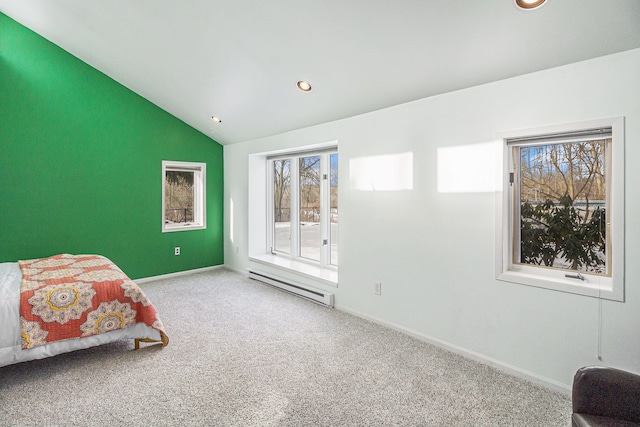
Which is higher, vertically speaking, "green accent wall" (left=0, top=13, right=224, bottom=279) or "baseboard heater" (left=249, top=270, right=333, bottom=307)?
"green accent wall" (left=0, top=13, right=224, bottom=279)

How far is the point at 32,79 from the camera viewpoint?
161 inches

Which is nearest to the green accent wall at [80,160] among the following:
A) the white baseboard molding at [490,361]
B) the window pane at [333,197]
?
the window pane at [333,197]

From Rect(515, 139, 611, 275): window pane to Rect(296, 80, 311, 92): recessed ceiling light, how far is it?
1.88 m

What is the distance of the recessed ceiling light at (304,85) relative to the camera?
3311 millimetres

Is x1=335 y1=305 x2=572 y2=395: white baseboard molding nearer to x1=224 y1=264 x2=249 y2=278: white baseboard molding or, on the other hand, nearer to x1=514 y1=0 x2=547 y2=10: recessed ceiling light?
x1=514 y1=0 x2=547 y2=10: recessed ceiling light

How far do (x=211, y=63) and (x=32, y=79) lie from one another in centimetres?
231

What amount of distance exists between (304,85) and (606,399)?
9.89ft

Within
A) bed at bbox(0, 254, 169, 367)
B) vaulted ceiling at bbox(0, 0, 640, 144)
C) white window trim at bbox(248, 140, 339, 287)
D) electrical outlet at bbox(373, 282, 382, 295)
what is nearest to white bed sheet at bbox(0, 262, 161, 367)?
bed at bbox(0, 254, 169, 367)

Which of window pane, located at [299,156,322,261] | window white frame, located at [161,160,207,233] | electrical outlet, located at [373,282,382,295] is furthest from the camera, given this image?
window white frame, located at [161,160,207,233]

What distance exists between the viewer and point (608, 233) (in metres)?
2.22

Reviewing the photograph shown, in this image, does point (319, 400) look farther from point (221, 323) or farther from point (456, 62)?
point (456, 62)

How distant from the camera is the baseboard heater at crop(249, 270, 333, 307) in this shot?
3.95 m

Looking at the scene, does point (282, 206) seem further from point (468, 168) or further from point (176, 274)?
point (468, 168)

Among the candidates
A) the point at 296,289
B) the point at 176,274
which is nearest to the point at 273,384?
the point at 296,289
